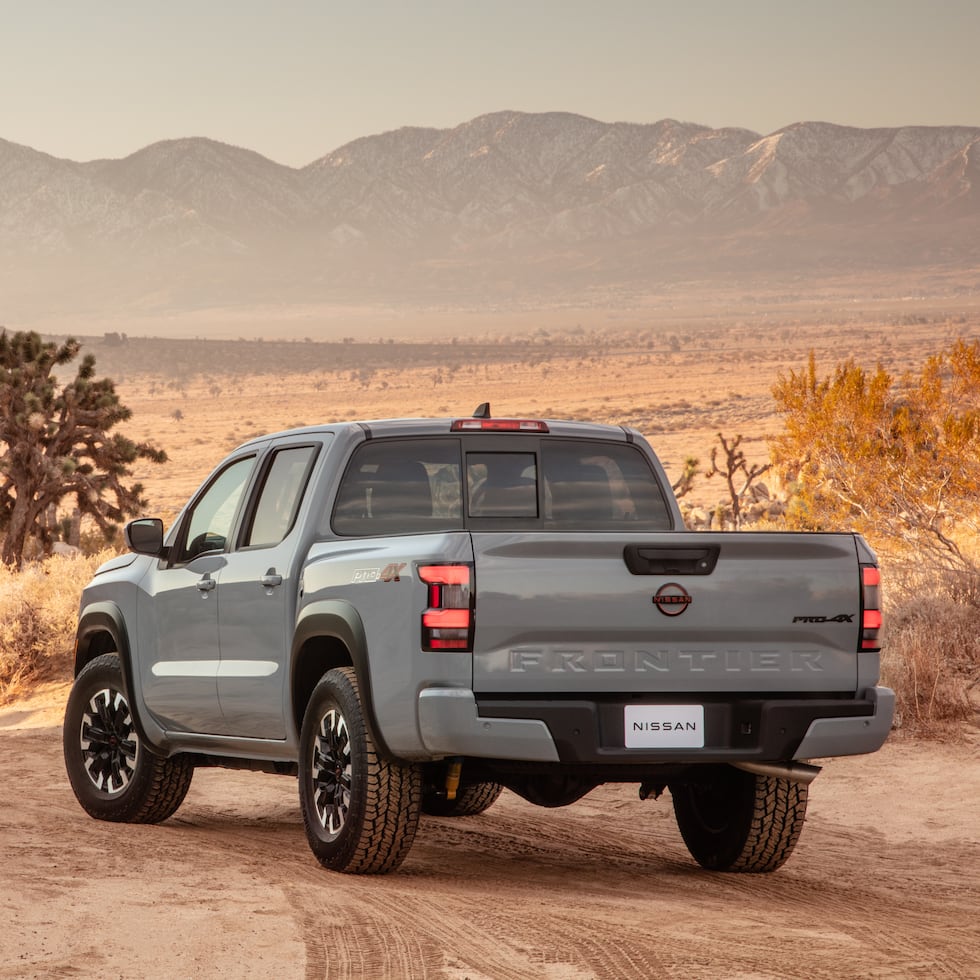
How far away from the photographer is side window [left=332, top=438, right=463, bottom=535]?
712 cm

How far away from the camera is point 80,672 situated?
884 cm

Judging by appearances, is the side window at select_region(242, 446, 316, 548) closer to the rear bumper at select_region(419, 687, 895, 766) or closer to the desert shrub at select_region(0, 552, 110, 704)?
the rear bumper at select_region(419, 687, 895, 766)

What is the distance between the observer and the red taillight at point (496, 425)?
288 inches

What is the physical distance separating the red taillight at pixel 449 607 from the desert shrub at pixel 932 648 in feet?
20.7

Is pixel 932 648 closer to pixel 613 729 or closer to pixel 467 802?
pixel 467 802

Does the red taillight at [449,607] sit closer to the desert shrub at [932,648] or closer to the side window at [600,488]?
the side window at [600,488]

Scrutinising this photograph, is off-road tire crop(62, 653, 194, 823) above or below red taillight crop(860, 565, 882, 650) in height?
below

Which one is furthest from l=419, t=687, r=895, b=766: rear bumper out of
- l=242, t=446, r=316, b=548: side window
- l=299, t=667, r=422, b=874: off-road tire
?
l=242, t=446, r=316, b=548: side window

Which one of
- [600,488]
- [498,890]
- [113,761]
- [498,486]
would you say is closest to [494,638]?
[498,890]

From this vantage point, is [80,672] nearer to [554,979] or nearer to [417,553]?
[417,553]

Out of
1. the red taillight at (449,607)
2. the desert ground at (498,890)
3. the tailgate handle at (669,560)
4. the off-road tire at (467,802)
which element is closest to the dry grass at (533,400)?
the desert ground at (498,890)

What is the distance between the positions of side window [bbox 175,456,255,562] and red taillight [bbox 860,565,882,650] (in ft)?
9.76

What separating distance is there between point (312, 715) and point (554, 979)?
6.80 ft

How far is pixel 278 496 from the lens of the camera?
756 centimetres
